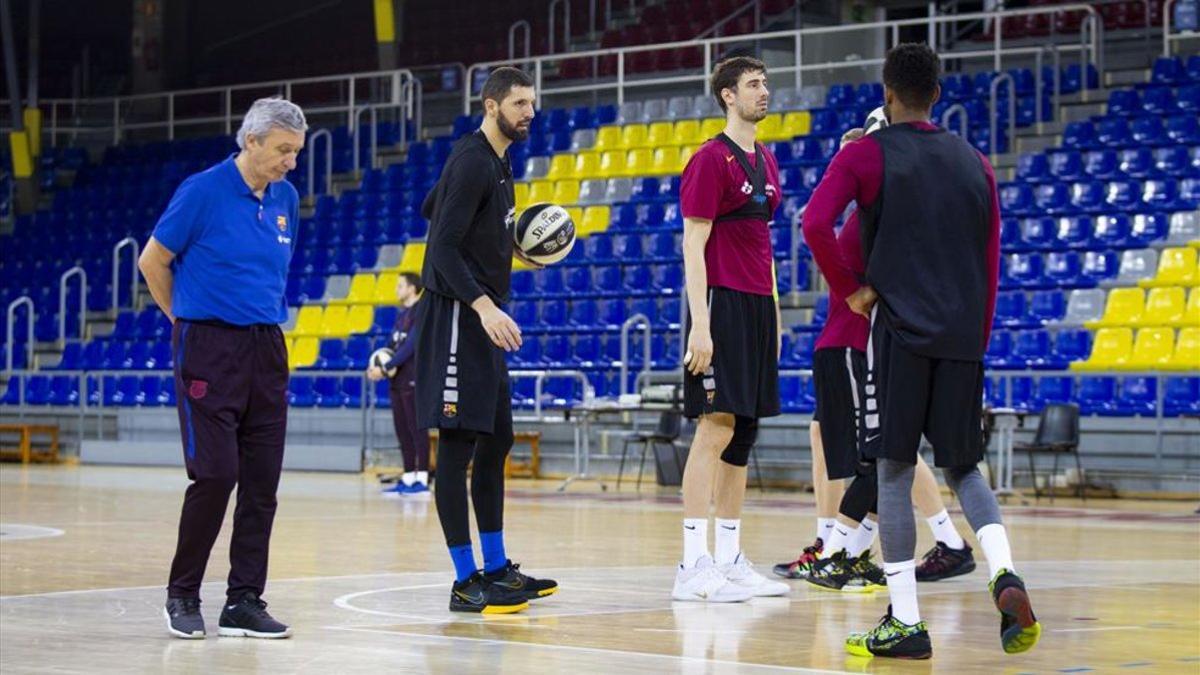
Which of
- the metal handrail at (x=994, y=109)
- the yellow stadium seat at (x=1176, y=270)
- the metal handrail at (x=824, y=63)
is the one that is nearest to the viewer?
the yellow stadium seat at (x=1176, y=270)

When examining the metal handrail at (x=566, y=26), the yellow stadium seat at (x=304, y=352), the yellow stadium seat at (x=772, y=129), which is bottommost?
the yellow stadium seat at (x=304, y=352)

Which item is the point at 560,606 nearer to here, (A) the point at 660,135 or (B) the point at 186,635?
(B) the point at 186,635

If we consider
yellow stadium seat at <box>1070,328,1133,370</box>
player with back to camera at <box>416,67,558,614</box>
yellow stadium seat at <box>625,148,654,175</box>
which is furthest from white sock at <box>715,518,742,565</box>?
yellow stadium seat at <box>625,148,654,175</box>

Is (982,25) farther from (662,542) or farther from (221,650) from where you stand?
(221,650)

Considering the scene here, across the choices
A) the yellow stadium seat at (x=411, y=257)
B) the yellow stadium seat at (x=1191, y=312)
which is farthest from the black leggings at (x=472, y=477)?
the yellow stadium seat at (x=411, y=257)

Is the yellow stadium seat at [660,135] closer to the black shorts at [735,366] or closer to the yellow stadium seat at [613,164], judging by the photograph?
the yellow stadium seat at [613,164]

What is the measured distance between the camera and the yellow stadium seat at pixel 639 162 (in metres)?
23.5

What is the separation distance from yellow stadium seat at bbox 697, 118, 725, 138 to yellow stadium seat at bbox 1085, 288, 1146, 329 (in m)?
6.45

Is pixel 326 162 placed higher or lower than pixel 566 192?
higher

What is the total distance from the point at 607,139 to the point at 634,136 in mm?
421

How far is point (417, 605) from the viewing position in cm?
741

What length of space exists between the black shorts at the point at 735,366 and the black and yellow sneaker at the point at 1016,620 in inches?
86.7

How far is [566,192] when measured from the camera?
23891 mm

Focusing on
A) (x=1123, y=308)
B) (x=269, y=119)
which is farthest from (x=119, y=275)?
(x=269, y=119)
